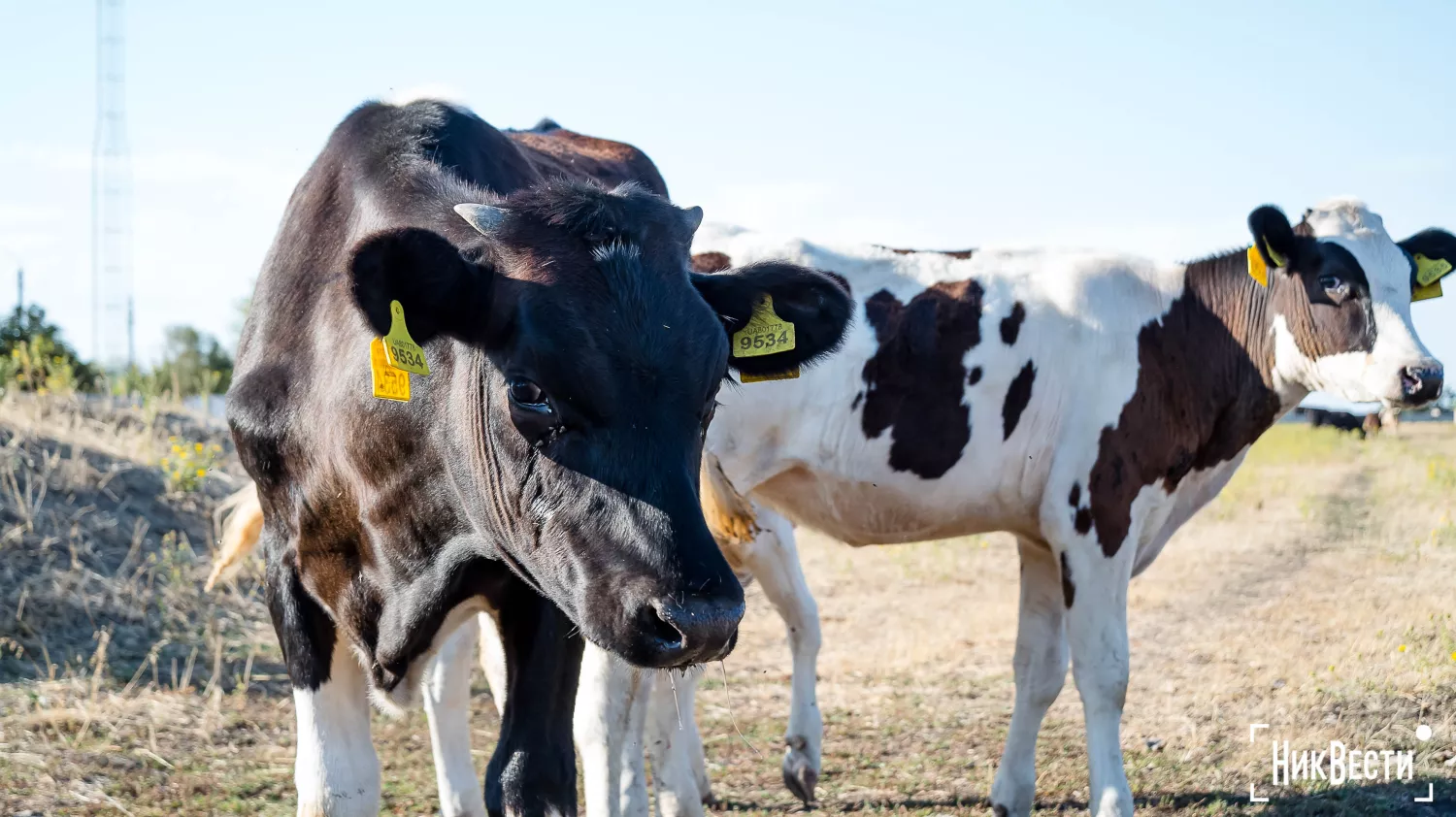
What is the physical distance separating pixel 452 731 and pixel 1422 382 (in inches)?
171

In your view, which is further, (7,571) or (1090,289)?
(7,571)

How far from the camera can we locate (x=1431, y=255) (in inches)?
258

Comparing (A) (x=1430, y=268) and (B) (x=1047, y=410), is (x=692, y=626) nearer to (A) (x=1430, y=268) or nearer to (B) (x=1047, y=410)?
(B) (x=1047, y=410)

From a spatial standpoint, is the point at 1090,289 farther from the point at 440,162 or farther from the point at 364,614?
the point at 364,614

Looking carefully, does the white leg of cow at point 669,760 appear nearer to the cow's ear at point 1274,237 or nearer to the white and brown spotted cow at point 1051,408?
the white and brown spotted cow at point 1051,408

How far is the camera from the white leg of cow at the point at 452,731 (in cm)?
516

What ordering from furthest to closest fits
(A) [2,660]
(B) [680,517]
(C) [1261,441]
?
(C) [1261,441], (A) [2,660], (B) [680,517]

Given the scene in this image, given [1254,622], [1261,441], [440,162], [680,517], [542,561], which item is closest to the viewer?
[680,517]

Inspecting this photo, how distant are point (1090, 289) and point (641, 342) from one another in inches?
140

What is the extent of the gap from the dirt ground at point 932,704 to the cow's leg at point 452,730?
0.41m

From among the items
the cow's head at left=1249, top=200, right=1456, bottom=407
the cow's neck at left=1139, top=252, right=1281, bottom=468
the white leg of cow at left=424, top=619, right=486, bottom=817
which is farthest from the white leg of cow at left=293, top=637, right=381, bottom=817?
the cow's head at left=1249, top=200, right=1456, bottom=407

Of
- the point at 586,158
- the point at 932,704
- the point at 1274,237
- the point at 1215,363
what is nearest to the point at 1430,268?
the point at 1274,237

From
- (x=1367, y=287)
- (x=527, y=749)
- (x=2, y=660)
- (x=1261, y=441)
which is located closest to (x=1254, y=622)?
(x=1367, y=287)

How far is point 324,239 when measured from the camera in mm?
4008
